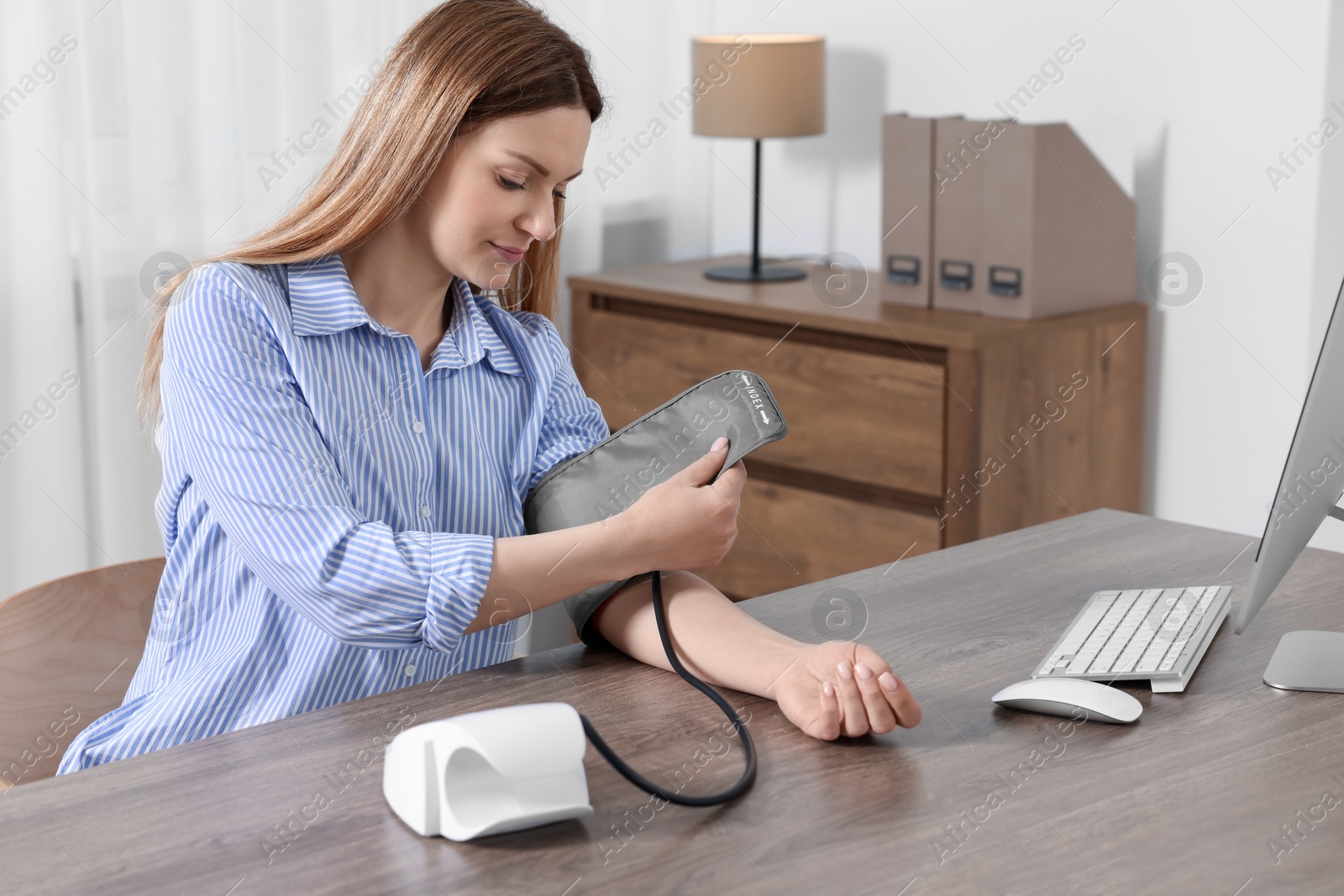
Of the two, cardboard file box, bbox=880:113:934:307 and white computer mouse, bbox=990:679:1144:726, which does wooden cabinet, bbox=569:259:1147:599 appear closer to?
cardboard file box, bbox=880:113:934:307

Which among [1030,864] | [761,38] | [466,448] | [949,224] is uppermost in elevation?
[761,38]

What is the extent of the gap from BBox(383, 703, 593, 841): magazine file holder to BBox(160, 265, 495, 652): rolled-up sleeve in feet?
0.76

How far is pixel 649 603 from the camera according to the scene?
1.25m

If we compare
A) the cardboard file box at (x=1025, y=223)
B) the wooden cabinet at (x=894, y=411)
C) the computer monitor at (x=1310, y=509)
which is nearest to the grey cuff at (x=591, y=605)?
the computer monitor at (x=1310, y=509)

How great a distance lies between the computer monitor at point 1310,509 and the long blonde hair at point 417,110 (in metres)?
0.71

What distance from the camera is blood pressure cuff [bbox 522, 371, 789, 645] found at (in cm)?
121

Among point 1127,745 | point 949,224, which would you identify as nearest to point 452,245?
point 1127,745

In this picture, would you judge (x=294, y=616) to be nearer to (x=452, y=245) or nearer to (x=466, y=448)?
(x=466, y=448)

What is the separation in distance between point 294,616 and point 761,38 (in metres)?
2.13

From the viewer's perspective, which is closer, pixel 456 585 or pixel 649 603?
pixel 456 585

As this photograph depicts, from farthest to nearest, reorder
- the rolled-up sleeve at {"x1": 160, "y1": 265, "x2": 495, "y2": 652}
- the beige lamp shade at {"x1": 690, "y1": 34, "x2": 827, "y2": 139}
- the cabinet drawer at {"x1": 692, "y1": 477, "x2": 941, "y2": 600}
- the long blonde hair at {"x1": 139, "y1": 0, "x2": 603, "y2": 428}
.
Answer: the beige lamp shade at {"x1": 690, "y1": 34, "x2": 827, "y2": 139} < the cabinet drawer at {"x1": 692, "y1": 477, "x2": 941, "y2": 600} < the long blonde hair at {"x1": 139, "y1": 0, "x2": 603, "y2": 428} < the rolled-up sleeve at {"x1": 160, "y1": 265, "x2": 495, "y2": 652}

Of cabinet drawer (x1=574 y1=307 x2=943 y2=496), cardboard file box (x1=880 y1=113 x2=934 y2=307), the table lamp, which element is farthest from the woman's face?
the table lamp

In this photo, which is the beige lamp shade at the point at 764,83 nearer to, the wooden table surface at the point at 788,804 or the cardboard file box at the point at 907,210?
the cardboard file box at the point at 907,210

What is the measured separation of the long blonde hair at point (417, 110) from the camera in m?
1.25
